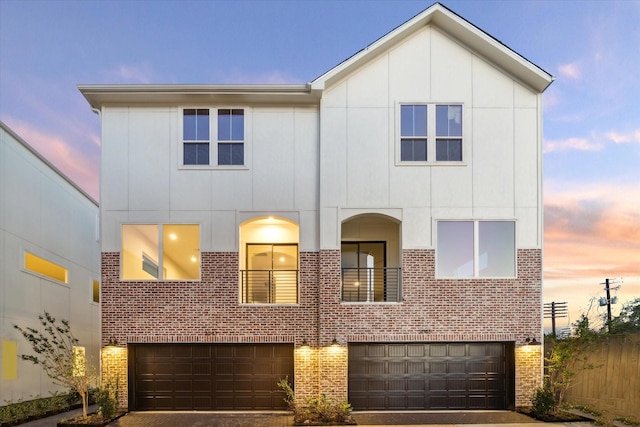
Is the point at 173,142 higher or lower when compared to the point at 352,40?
lower

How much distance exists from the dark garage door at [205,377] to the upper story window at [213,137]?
5274 mm

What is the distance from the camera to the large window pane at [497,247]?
12.4m

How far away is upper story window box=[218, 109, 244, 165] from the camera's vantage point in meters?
12.7

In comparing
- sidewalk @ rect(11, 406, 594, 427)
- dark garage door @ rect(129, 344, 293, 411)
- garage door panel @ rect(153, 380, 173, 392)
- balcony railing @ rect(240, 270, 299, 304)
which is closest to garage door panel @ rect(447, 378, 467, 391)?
sidewalk @ rect(11, 406, 594, 427)

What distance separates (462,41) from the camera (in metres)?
12.7

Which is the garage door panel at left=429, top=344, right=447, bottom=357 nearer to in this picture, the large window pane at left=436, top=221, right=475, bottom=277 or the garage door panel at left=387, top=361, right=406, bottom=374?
the garage door panel at left=387, top=361, right=406, bottom=374

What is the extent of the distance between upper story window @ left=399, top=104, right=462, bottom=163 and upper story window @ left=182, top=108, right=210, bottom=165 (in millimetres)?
5608

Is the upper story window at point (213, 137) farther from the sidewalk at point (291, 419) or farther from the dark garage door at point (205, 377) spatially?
the sidewalk at point (291, 419)

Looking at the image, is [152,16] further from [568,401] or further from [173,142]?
[568,401]

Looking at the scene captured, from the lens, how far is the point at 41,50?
20.0 metres

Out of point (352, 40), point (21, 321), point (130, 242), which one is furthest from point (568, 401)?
point (352, 40)

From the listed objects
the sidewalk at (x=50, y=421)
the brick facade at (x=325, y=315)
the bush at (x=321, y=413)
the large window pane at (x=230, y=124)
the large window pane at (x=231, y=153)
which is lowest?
the sidewalk at (x=50, y=421)

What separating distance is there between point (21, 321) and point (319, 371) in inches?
397

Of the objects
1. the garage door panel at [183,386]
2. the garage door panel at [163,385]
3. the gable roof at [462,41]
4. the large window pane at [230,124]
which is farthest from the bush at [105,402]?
the gable roof at [462,41]
